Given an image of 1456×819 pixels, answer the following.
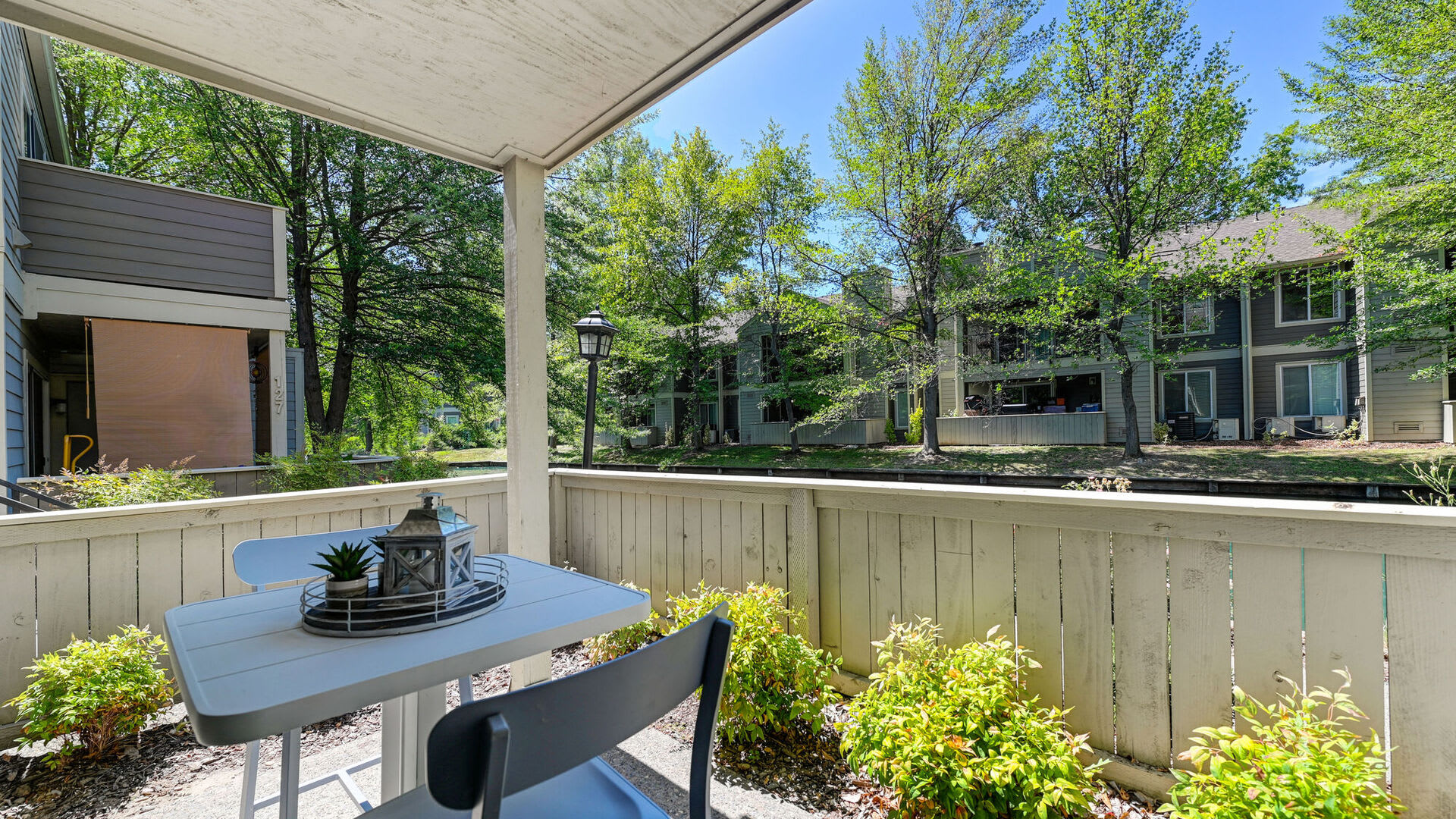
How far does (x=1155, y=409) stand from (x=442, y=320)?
56.6ft

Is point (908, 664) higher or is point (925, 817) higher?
point (908, 664)

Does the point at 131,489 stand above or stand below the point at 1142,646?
above

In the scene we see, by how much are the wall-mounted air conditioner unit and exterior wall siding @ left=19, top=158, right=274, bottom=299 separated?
19.9m

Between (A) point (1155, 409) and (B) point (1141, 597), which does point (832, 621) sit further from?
(A) point (1155, 409)

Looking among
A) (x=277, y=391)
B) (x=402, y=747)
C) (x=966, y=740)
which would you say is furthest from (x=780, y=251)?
(x=402, y=747)

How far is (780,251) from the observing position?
17.0m

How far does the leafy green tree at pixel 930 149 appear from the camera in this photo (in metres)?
12.8

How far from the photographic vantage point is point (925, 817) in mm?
1730

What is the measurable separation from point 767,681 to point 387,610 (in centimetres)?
154

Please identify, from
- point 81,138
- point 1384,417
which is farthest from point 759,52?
point 1384,417

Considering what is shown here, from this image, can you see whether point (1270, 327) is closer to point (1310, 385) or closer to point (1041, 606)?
point (1310, 385)

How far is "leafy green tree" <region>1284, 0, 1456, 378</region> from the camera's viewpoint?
369 inches

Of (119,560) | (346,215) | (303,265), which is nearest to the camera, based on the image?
Result: (119,560)

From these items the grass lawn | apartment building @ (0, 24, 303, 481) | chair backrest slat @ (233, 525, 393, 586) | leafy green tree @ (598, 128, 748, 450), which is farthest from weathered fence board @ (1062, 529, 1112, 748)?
leafy green tree @ (598, 128, 748, 450)
